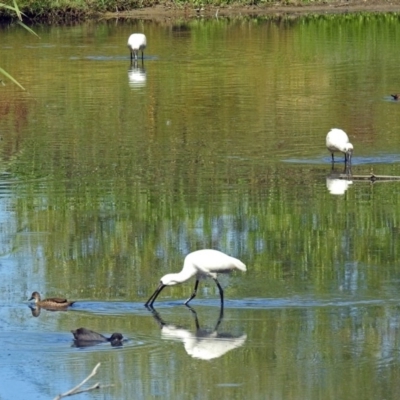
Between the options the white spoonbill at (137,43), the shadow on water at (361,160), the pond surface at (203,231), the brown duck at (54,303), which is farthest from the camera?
the white spoonbill at (137,43)

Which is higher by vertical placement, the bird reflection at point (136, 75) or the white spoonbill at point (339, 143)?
the bird reflection at point (136, 75)

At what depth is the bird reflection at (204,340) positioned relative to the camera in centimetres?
832

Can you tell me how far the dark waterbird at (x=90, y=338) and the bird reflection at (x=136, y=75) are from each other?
14353 mm

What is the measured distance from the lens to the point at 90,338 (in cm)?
834

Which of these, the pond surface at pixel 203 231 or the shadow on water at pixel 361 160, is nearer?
the pond surface at pixel 203 231

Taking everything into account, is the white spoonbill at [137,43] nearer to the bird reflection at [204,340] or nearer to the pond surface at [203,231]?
the pond surface at [203,231]

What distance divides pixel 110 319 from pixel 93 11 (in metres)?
31.1

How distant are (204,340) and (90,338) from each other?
752 millimetres

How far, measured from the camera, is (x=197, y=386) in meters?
7.68

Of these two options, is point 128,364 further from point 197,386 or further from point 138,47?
point 138,47

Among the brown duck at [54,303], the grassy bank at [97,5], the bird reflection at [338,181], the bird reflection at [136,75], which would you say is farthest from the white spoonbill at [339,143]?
the grassy bank at [97,5]

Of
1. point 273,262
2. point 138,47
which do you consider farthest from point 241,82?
point 273,262

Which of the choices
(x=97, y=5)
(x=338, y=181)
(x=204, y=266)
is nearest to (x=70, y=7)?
(x=97, y=5)

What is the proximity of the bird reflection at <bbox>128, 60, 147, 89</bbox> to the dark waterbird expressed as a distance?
14353 millimetres
